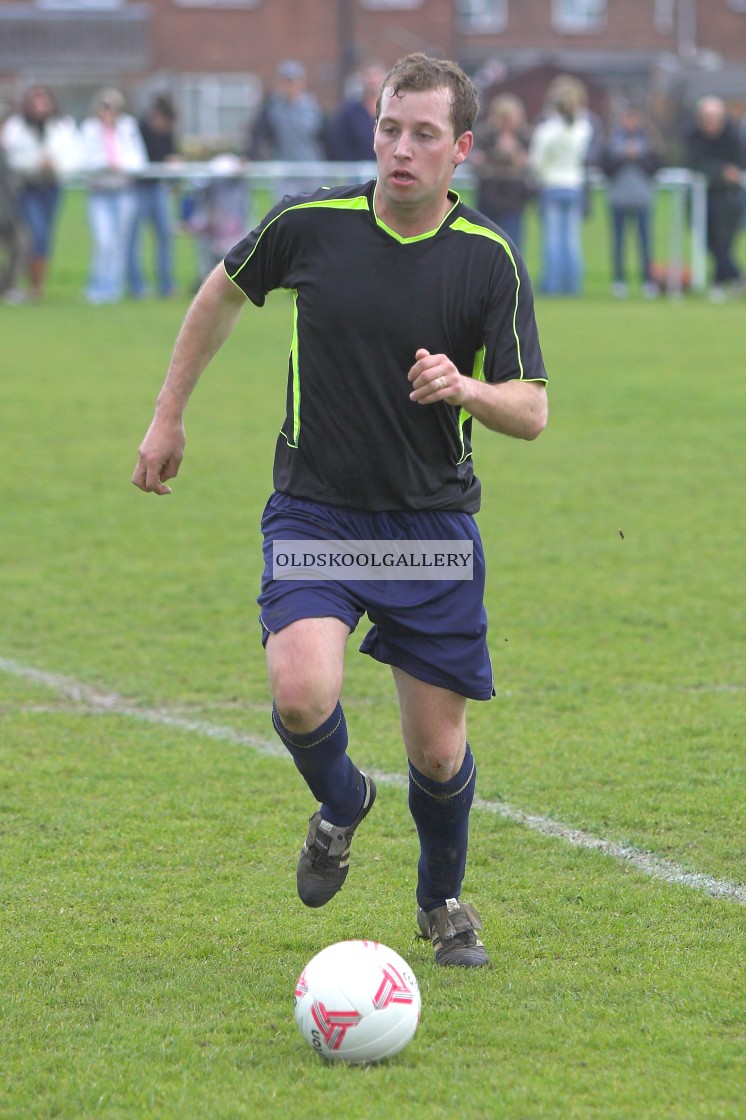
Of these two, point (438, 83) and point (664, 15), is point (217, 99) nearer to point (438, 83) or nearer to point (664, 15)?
point (664, 15)

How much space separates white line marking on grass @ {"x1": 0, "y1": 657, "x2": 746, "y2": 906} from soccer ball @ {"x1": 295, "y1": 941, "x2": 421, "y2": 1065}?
125 centimetres

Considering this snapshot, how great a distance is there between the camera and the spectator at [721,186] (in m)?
20.6

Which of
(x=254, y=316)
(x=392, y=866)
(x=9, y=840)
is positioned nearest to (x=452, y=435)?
(x=392, y=866)

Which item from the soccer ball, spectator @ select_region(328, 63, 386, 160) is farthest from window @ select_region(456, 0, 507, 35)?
the soccer ball

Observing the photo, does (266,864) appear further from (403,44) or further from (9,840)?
(403,44)

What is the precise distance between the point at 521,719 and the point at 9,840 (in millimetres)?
2055

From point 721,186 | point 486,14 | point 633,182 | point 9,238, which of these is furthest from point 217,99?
point 9,238

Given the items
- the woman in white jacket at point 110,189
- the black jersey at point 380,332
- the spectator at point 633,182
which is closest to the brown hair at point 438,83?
the black jersey at point 380,332

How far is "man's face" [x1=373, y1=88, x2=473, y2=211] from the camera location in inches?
154

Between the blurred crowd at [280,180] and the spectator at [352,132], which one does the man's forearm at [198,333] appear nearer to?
the blurred crowd at [280,180]

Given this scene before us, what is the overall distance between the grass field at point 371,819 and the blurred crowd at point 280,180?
8.95m

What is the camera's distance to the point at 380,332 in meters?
4.04

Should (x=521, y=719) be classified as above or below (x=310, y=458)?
below

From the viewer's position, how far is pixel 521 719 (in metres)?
6.18
